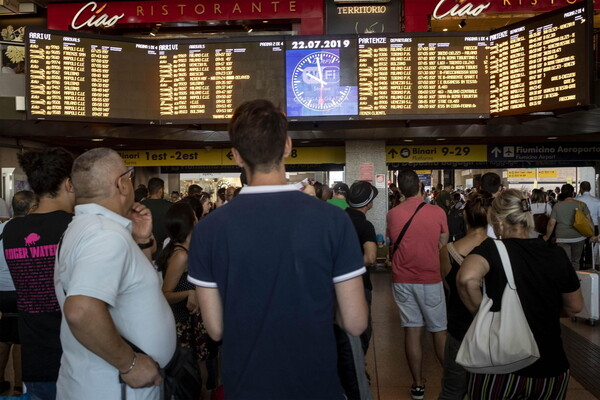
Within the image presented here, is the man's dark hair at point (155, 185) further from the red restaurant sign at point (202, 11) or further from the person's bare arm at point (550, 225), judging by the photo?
the person's bare arm at point (550, 225)

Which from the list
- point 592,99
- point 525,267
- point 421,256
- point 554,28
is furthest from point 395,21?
point 525,267

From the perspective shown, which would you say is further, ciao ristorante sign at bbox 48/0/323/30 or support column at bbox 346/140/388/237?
support column at bbox 346/140/388/237

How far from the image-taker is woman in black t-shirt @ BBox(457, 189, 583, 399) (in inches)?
105

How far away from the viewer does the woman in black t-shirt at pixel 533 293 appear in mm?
2656


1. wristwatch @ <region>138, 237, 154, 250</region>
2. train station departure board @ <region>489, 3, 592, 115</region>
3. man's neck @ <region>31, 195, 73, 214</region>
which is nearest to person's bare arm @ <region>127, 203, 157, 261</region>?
wristwatch @ <region>138, 237, 154, 250</region>

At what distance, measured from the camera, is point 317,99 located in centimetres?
776

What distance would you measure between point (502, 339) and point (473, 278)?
12.5 inches

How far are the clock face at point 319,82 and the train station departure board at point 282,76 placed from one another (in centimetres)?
1

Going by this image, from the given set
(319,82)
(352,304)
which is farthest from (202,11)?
(352,304)

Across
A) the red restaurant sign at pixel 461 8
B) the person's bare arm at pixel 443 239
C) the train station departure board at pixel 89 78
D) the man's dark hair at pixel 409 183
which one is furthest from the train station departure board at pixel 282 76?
the person's bare arm at pixel 443 239

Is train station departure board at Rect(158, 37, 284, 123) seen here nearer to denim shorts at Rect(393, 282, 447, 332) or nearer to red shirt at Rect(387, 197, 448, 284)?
red shirt at Rect(387, 197, 448, 284)

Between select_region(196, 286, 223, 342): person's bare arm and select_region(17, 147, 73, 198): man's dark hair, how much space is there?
4.32 ft

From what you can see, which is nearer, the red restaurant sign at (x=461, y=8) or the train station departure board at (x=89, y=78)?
the train station departure board at (x=89, y=78)

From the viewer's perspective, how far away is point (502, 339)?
2547mm
